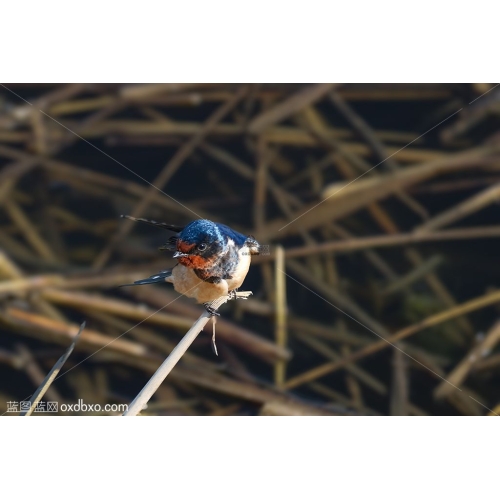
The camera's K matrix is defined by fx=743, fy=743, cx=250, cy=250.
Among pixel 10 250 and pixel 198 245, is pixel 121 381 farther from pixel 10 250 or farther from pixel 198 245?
pixel 198 245

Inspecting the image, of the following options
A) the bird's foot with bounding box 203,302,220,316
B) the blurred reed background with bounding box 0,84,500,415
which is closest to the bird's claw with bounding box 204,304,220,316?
the bird's foot with bounding box 203,302,220,316

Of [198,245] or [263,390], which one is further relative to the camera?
[263,390]

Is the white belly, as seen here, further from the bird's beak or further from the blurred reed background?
the blurred reed background

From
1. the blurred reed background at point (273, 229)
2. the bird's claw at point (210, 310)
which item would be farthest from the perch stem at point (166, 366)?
the blurred reed background at point (273, 229)

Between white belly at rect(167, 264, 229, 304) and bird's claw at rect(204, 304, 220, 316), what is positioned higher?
bird's claw at rect(204, 304, 220, 316)

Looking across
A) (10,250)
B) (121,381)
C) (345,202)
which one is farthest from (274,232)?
(10,250)

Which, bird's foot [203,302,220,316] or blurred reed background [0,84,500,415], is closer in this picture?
bird's foot [203,302,220,316]

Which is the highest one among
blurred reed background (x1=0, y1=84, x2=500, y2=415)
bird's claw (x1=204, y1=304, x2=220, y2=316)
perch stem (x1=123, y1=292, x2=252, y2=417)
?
blurred reed background (x1=0, y1=84, x2=500, y2=415)
